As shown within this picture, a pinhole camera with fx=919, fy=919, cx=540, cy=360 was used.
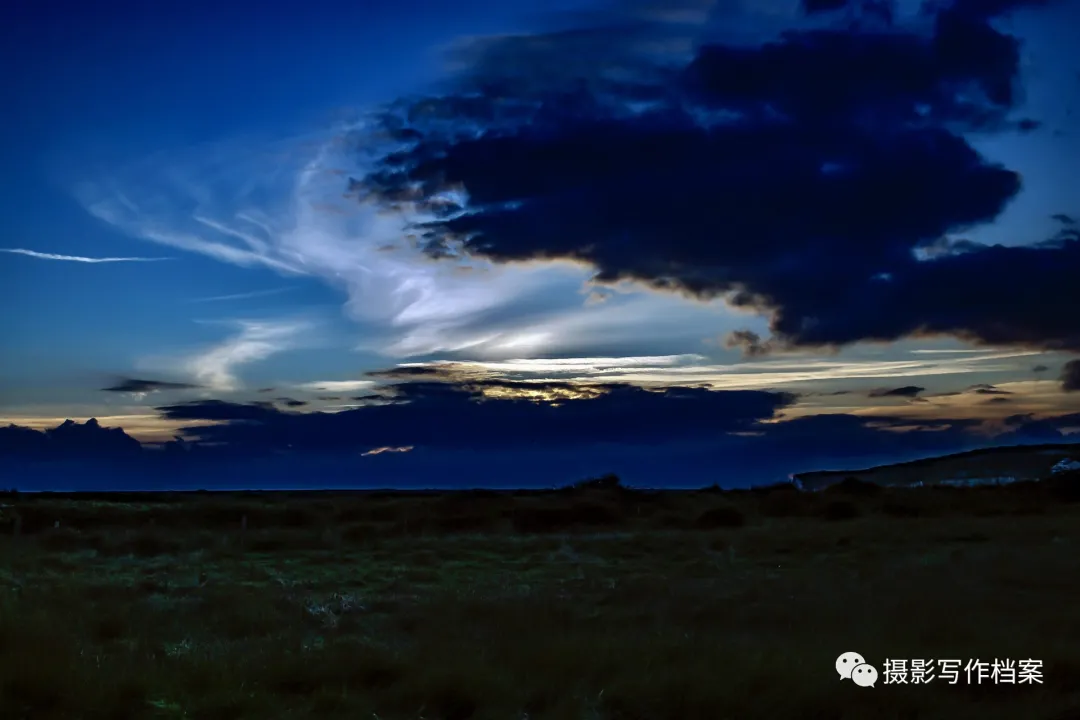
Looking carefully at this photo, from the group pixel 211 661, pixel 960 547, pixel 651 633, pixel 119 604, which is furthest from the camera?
pixel 960 547

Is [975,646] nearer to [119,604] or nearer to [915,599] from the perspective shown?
[915,599]

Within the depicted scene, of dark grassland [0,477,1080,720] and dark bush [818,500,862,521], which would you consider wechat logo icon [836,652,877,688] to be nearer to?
dark grassland [0,477,1080,720]

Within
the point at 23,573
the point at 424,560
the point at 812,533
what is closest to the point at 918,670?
the point at 424,560

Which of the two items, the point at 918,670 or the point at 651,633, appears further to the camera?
the point at 651,633

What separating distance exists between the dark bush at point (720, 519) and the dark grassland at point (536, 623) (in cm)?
764

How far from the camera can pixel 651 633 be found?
13219 mm

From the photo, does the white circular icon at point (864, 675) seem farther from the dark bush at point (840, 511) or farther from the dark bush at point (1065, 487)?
the dark bush at point (1065, 487)

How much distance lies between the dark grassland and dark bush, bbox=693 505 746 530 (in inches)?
301

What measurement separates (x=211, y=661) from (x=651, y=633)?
5.99 m

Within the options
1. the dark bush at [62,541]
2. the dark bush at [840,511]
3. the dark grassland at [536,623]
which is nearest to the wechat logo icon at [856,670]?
the dark grassland at [536,623]

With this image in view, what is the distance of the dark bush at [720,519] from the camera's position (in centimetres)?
4244

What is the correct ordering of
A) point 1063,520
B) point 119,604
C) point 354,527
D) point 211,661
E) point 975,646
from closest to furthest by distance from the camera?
point 211,661 → point 975,646 → point 119,604 → point 1063,520 → point 354,527

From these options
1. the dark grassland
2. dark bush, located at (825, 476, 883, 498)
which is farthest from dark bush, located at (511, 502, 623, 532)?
dark bush, located at (825, 476, 883, 498)

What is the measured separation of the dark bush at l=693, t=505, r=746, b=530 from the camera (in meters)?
42.4
